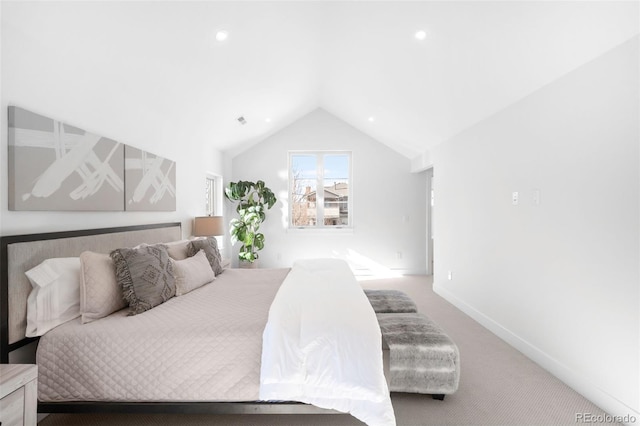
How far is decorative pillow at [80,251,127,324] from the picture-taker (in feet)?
6.31

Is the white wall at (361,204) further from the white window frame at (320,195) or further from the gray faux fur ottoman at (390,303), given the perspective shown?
the gray faux fur ottoman at (390,303)

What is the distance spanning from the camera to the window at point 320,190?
6.36m

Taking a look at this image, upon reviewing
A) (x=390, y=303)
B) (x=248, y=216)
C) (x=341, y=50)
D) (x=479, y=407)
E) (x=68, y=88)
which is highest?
(x=341, y=50)

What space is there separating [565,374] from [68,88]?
399 cm

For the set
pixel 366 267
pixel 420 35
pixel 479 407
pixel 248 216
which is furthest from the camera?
pixel 366 267

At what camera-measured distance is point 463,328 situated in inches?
136

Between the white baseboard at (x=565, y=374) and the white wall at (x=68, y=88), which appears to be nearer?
the white wall at (x=68, y=88)

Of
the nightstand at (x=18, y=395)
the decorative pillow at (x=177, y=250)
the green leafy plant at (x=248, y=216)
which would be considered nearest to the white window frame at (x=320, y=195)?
the green leafy plant at (x=248, y=216)

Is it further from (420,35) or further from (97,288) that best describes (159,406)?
(420,35)

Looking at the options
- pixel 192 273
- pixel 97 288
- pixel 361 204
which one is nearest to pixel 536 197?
pixel 192 273

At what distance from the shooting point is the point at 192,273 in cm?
265

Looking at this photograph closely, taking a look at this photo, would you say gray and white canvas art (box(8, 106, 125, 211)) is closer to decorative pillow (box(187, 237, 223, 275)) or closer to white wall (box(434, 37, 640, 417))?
decorative pillow (box(187, 237, 223, 275))

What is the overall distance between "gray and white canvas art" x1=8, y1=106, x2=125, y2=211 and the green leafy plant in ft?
9.50

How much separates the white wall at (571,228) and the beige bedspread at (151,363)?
6.95ft
